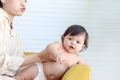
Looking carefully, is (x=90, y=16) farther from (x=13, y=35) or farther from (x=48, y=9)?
(x=13, y=35)

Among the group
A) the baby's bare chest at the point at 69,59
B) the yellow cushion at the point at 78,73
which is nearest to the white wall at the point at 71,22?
the baby's bare chest at the point at 69,59

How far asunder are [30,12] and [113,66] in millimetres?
727

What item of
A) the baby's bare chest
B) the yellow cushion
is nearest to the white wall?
the baby's bare chest

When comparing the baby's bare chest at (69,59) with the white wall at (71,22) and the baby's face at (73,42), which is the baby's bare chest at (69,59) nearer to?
the baby's face at (73,42)

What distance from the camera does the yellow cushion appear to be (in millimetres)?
1283

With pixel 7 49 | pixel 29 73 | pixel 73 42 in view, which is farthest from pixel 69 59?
pixel 7 49

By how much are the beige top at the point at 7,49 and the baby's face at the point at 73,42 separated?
24 cm

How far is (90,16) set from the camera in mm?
2125

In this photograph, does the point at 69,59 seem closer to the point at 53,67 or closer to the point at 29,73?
the point at 53,67

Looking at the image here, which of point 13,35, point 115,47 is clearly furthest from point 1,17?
point 115,47

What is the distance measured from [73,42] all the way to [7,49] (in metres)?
0.32

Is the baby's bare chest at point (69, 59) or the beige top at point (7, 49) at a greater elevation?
the beige top at point (7, 49)

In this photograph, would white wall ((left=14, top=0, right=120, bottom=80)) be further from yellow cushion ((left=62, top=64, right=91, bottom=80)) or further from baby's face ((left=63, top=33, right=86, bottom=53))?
yellow cushion ((left=62, top=64, right=91, bottom=80))

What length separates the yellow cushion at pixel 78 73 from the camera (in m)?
1.28
